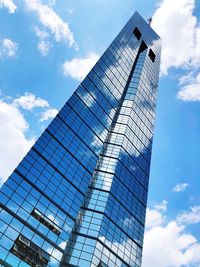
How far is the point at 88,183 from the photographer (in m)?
52.0

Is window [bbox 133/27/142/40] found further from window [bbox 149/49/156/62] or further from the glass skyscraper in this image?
the glass skyscraper

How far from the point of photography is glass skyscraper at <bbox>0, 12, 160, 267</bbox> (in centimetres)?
3859

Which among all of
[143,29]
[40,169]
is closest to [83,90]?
[40,169]

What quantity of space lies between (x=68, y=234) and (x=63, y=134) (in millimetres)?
15274

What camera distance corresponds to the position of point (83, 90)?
62719 millimetres

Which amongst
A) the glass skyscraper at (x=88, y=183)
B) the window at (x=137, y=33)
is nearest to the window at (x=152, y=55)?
the window at (x=137, y=33)

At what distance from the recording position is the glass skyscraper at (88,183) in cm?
3859

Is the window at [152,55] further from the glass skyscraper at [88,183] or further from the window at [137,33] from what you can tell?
the glass skyscraper at [88,183]

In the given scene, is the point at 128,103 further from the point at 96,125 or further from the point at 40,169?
the point at 40,169

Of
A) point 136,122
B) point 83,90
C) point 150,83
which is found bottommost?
point 83,90

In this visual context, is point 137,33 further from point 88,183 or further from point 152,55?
point 88,183

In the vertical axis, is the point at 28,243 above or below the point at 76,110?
below

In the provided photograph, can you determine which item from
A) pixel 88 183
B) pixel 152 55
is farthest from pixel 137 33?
pixel 88 183

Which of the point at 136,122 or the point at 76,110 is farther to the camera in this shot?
the point at 136,122
